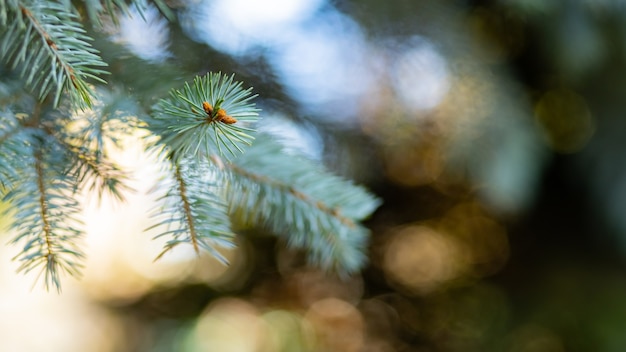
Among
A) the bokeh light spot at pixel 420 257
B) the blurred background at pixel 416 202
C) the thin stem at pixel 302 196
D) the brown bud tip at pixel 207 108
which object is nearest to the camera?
the brown bud tip at pixel 207 108

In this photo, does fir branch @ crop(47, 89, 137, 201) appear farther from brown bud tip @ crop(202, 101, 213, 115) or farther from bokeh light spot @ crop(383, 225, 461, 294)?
bokeh light spot @ crop(383, 225, 461, 294)

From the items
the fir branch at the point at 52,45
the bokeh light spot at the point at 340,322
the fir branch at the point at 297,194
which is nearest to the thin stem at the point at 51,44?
the fir branch at the point at 52,45

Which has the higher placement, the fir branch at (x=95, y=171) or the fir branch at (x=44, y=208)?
the fir branch at (x=95, y=171)

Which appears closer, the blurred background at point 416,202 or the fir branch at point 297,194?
the fir branch at point 297,194

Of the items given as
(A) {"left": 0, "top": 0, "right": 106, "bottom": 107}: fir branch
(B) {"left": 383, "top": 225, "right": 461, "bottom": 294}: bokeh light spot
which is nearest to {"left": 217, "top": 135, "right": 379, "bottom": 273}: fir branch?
(A) {"left": 0, "top": 0, "right": 106, "bottom": 107}: fir branch

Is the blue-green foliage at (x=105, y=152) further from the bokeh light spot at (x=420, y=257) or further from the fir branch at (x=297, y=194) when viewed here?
the bokeh light spot at (x=420, y=257)

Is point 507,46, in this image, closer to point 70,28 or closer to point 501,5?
point 501,5

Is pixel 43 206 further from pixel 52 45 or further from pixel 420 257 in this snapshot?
pixel 420 257
